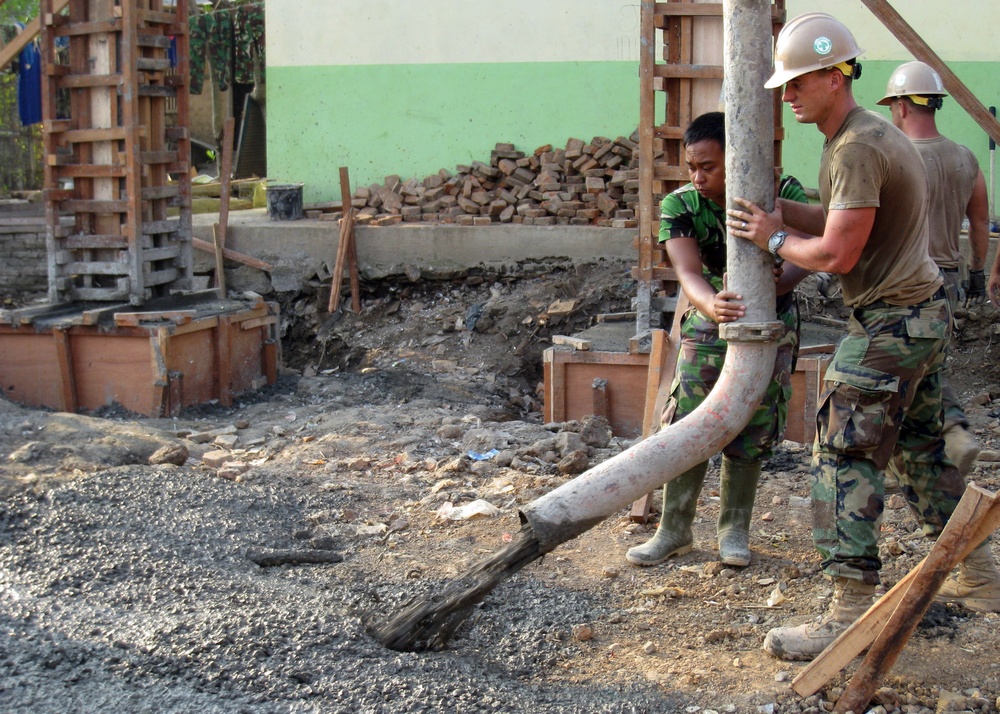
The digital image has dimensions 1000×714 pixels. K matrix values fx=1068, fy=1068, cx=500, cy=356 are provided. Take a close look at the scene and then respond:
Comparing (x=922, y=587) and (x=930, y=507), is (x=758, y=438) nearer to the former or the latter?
(x=930, y=507)

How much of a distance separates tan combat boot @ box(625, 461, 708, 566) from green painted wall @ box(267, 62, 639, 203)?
8082 millimetres

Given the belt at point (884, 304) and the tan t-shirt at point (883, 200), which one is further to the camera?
the belt at point (884, 304)

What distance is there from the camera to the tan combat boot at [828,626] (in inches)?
136

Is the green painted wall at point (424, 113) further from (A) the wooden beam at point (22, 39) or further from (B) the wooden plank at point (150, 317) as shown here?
(B) the wooden plank at point (150, 317)

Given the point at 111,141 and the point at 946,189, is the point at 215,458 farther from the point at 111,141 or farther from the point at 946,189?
the point at 946,189

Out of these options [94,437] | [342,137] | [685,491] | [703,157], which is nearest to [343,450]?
[94,437]

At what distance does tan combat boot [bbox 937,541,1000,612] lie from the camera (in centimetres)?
376

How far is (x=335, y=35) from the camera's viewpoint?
1259cm

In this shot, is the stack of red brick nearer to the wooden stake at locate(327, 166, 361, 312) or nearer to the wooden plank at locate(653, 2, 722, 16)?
the wooden stake at locate(327, 166, 361, 312)

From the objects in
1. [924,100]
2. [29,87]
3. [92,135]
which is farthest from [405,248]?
[924,100]

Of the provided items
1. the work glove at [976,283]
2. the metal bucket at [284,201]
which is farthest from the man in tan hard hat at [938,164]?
the metal bucket at [284,201]

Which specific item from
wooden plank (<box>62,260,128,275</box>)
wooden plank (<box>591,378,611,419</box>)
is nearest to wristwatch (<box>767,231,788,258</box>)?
wooden plank (<box>591,378,611,419</box>)

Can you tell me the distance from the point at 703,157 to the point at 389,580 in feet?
6.74

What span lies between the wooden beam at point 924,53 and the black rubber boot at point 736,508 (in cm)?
294
